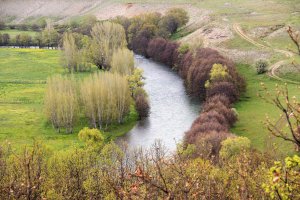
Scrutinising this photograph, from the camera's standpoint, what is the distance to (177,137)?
51.0m

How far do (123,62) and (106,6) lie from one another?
89.7 meters

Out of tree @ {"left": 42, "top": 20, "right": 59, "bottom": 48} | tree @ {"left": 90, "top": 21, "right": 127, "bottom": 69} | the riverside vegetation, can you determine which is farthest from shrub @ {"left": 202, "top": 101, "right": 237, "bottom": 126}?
tree @ {"left": 42, "top": 20, "right": 59, "bottom": 48}

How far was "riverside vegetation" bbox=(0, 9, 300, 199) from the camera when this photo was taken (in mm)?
9469

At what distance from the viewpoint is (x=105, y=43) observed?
8600 centimetres

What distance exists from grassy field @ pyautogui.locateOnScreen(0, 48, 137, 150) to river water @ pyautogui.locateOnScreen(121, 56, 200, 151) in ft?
9.01

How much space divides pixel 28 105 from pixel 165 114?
65.8 ft

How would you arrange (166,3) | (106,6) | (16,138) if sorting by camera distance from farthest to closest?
(106,6) → (166,3) → (16,138)

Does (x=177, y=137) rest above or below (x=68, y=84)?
below

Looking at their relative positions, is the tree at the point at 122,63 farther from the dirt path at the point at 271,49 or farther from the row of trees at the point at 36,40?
the row of trees at the point at 36,40

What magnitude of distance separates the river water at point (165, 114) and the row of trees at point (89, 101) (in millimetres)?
3685

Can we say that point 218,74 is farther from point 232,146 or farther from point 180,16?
point 180,16

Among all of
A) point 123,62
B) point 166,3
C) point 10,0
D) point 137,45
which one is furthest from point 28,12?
point 123,62

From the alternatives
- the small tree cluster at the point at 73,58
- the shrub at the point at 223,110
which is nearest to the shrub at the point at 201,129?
the shrub at the point at 223,110

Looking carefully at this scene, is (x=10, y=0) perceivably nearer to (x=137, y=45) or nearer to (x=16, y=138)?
(x=137, y=45)
